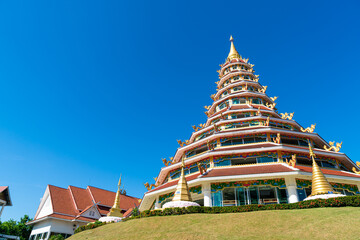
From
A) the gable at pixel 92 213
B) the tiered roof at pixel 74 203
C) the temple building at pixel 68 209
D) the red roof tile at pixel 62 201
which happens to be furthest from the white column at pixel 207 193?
the red roof tile at pixel 62 201

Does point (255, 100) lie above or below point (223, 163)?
above

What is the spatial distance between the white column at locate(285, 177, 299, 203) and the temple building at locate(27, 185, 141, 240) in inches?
714

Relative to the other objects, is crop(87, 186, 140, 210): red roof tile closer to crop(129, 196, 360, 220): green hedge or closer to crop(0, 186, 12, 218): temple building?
crop(0, 186, 12, 218): temple building

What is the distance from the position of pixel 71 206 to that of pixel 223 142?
2457cm

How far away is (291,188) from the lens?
785 inches

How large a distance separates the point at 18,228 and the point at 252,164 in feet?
118

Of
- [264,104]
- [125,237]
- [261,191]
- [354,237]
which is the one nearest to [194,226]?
[125,237]

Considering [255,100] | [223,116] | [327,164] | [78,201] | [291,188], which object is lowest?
[291,188]

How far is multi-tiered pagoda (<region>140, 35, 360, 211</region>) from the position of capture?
2036 cm

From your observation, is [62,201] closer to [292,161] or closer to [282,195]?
[282,195]

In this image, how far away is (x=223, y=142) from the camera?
2652cm

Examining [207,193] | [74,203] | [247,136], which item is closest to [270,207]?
[207,193]

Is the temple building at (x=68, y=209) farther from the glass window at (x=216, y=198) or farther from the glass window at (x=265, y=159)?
the glass window at (x=265, y=159)

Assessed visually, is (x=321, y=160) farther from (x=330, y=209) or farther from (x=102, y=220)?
(x=102, y=220)
